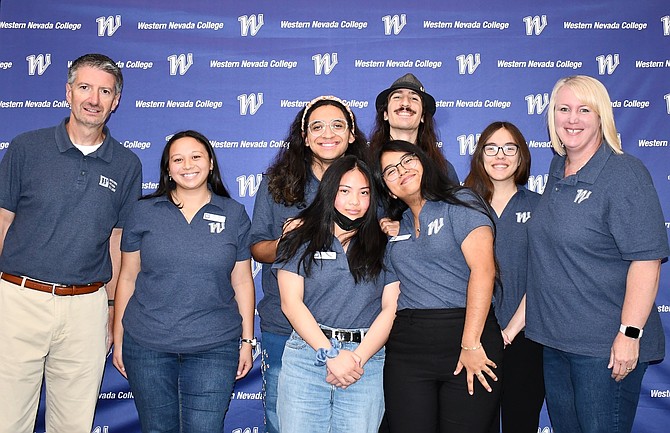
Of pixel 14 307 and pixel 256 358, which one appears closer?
pixel 14 307

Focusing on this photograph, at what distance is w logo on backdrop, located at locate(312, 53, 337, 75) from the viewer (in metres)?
3.40

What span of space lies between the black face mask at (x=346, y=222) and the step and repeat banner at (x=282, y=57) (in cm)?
149

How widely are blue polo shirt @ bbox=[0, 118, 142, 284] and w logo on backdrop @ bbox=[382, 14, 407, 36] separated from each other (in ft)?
5.80

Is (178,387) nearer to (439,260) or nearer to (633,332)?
(439,260)

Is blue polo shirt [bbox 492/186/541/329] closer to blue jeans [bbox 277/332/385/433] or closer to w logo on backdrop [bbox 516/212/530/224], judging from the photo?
w logo on backdrop [bbox 516/212/530/224]

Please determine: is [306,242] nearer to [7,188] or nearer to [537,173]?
[7,188]

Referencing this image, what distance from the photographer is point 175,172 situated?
2350 millimetres

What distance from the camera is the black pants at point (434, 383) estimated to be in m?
1.89

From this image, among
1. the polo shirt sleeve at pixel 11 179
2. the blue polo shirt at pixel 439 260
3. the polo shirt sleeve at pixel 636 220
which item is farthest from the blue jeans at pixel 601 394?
the polo shirt sleeve at pixel 11 179

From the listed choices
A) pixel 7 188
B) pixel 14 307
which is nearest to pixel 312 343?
pixel 14 307

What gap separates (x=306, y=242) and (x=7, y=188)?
1.41m

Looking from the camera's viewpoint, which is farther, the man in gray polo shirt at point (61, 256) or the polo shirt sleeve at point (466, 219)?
the man in gray polo shirt at point (61, 256)

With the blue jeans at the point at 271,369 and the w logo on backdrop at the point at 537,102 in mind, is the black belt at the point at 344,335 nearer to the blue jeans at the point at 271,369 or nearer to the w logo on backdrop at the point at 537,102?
the blue jeans at the point at 271,369

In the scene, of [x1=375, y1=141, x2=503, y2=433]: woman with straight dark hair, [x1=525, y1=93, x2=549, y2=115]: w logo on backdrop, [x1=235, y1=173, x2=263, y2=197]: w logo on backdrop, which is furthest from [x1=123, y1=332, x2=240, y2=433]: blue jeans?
[x1=525, y1=93, x2=549, y2=115]: w logo on backdrop
